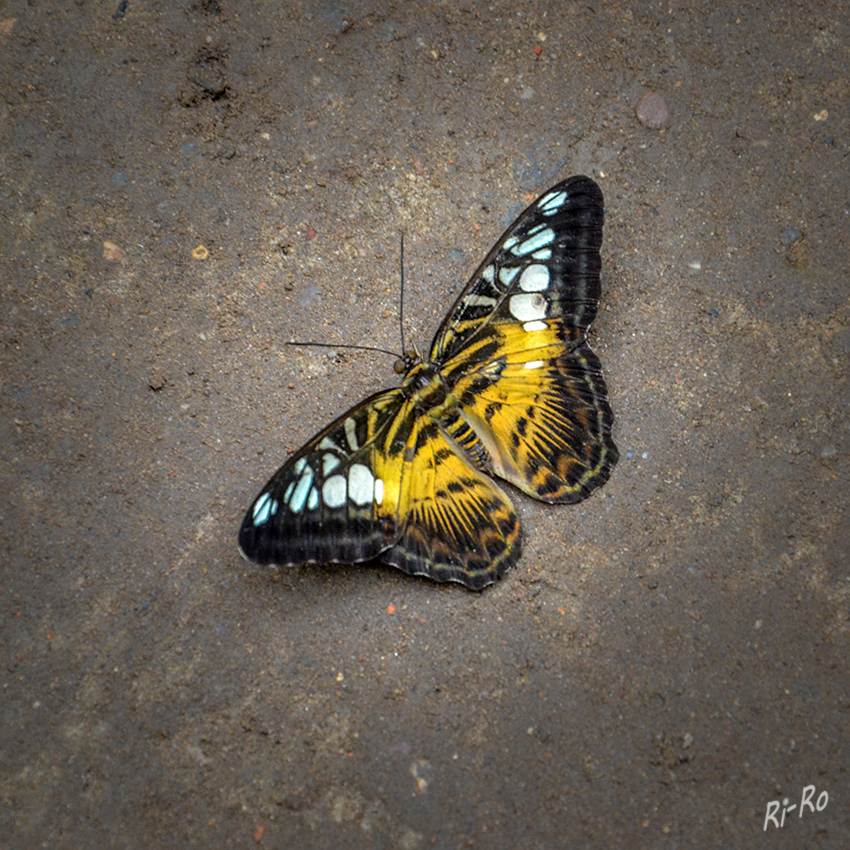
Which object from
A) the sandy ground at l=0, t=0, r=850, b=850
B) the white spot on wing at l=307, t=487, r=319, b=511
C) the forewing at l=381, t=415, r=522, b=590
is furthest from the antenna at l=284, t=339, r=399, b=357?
the white spot on wing at l=307, t=487, r=319, b=511

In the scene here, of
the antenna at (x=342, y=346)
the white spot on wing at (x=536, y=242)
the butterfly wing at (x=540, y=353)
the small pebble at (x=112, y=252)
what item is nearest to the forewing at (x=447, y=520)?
the butterfly wing at (x=540, y=353)

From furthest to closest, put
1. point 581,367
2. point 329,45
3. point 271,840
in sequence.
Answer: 1. point 329,45
2. point 581,367
3. point 271,840

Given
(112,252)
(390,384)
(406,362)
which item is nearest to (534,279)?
(406,362)

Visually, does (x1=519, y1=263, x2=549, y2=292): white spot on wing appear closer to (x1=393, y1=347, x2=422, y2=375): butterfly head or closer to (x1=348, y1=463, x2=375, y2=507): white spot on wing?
(x1=393, y1=347, x2=422, y2=375): butterfly head

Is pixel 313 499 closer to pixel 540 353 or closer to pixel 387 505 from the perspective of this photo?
pixel 387 505

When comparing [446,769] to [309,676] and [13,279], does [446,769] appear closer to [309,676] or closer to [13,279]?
[309,676]

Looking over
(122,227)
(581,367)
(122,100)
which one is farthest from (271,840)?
(122,100)
